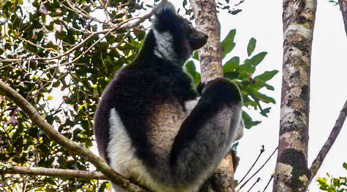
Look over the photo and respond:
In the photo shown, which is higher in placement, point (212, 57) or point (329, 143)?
point (212, 57)

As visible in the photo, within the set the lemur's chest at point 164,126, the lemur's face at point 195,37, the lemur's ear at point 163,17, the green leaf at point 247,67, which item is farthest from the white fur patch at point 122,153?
the green leaf at point 247,67

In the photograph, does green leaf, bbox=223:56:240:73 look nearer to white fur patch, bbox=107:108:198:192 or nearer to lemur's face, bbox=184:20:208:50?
lemur's face, bbox=184:20:208:50

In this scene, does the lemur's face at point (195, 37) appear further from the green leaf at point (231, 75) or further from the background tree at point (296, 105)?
the background tree at point (296, 105)

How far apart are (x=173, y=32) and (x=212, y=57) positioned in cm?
99

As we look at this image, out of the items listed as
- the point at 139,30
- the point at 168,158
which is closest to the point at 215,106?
the point at 168,158

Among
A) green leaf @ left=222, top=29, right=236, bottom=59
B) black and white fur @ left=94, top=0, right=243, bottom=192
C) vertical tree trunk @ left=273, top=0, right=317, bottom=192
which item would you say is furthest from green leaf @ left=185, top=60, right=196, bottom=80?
vertical tree trunk @ left=273, top=0, right=317, bottom=192

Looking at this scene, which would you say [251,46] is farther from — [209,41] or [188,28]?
[209,41]

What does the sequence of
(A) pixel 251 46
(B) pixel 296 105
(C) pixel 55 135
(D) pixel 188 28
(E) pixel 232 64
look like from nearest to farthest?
(C) pixel 55 135 → (B) pixel 296 105 → (D) pixel 188 28 → (E) pixel 232 64 → (A) pixel 251 46

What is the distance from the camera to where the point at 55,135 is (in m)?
2.61

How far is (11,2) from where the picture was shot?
5.27 meters

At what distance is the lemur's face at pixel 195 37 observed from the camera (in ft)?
13.5

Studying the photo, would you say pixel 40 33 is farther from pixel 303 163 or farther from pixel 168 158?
pixel 303 163

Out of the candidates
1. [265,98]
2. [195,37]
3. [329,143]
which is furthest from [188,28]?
[329,143]

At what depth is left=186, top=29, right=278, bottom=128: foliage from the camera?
184 inches
